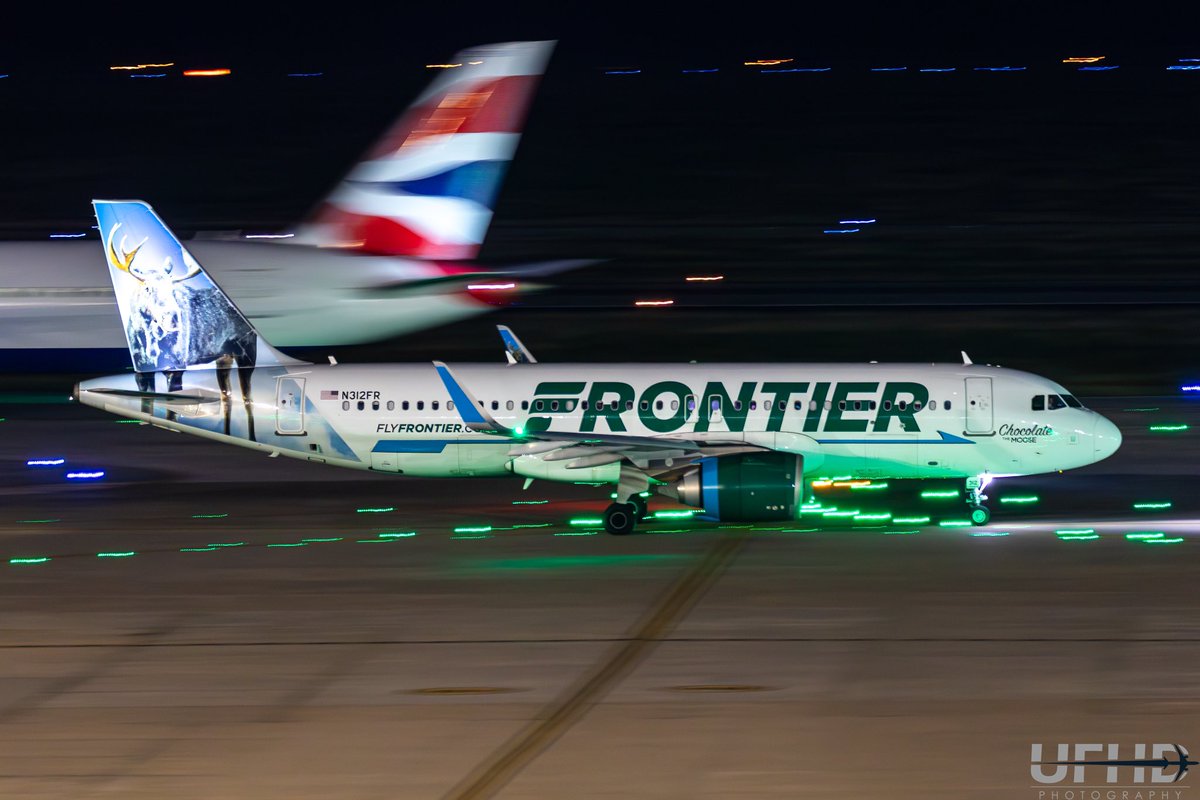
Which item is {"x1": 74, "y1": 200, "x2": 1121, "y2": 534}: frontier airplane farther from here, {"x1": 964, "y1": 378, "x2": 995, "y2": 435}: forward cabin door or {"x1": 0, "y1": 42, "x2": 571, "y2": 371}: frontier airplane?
{"x1": 0, "y1": 42, "x2": 571, "y2": 371}: frontier airplane

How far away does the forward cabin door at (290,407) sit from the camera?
91.6 ft

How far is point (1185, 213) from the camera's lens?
246 feet

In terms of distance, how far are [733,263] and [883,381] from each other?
3924cm

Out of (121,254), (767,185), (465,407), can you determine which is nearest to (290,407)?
(465,407)

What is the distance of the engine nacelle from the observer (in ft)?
81.6

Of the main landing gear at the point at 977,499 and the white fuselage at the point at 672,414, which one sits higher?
the white fuselage at the point at 672,414

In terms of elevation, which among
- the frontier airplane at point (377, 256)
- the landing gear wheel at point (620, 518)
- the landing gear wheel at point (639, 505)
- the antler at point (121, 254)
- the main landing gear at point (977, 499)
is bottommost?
the landing gear wheel at point (620, 518)

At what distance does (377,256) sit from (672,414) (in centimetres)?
1732

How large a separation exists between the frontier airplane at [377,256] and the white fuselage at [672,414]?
12866 millimetres

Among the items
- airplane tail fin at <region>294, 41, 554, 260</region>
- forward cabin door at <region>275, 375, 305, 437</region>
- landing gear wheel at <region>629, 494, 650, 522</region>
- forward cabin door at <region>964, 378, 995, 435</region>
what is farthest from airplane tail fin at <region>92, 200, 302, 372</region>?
forward cabin door at <region>964, 378, 995, 435</region>

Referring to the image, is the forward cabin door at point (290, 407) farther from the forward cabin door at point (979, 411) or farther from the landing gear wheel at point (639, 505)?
the forward cabin door at point (979, 411)

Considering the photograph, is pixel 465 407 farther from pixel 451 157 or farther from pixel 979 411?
pixel 451 157

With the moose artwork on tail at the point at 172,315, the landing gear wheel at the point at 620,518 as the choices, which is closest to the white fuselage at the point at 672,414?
the moose artwork on tail at the point at 172,315

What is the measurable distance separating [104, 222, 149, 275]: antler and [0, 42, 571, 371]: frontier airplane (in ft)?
39.6
